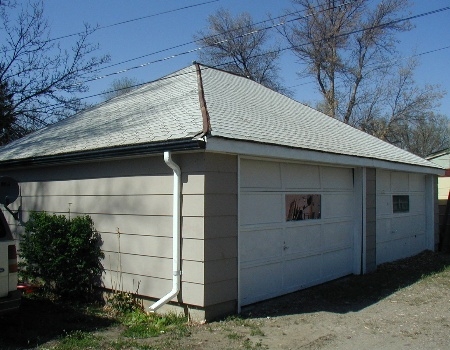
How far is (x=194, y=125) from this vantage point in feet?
24.8

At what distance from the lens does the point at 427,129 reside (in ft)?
148

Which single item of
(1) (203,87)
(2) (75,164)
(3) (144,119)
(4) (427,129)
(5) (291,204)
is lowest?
(5) (291,204)

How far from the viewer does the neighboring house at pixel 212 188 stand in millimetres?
7367

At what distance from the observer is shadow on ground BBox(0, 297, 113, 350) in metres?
6.58

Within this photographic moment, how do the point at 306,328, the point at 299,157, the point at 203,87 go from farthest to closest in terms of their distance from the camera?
the point at 203,87
the point at 299,157
the point at 306,328

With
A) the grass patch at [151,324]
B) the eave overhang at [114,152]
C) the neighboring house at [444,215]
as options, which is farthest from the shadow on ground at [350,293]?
the neighboring house at [444,215]

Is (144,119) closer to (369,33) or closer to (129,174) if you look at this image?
(129,174)

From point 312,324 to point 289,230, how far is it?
7.01 ft

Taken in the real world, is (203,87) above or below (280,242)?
above

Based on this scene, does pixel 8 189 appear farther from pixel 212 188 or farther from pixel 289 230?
pixel 289 230

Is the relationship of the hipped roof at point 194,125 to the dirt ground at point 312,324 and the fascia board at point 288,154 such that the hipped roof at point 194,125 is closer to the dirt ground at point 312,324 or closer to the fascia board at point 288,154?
the fascia board at point 288,154

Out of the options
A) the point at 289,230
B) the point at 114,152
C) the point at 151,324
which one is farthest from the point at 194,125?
the point at 151,324

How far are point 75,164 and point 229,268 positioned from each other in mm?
3698

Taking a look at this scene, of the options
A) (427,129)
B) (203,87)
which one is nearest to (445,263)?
(203,87)
